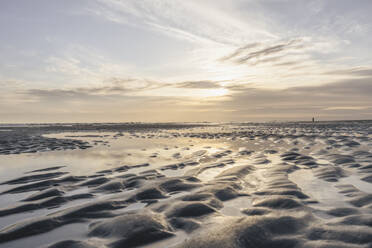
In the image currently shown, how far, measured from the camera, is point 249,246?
98.0 inches

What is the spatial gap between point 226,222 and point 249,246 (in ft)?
2.21

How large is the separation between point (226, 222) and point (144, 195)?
6.43 feet

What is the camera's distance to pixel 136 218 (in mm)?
3215

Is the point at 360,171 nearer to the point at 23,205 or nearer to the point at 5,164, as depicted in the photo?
the point at 23,205

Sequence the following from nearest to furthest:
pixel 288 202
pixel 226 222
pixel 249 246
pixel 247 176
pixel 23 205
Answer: pixel 249 246
pixel 226 222
pixel 288 202
pixel 23 205
pixel 247 176

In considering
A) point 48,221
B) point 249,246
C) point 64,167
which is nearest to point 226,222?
point 249,246

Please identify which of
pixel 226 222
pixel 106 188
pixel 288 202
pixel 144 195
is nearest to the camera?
pixel 226 222

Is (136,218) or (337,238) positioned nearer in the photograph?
(337,238)

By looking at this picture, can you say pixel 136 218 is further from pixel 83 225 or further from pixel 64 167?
pixel 64 167

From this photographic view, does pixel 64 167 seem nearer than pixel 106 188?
No

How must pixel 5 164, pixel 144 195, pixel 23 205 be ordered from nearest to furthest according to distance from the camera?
pixel 23 205 < pixel 144 195 < pixel 5 164

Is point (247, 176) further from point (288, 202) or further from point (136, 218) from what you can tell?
point (136, 218)

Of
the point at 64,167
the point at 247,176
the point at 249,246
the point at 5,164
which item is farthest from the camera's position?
the point at 5,164

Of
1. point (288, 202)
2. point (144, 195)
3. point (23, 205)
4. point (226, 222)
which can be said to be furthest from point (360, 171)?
point (23, 205)
